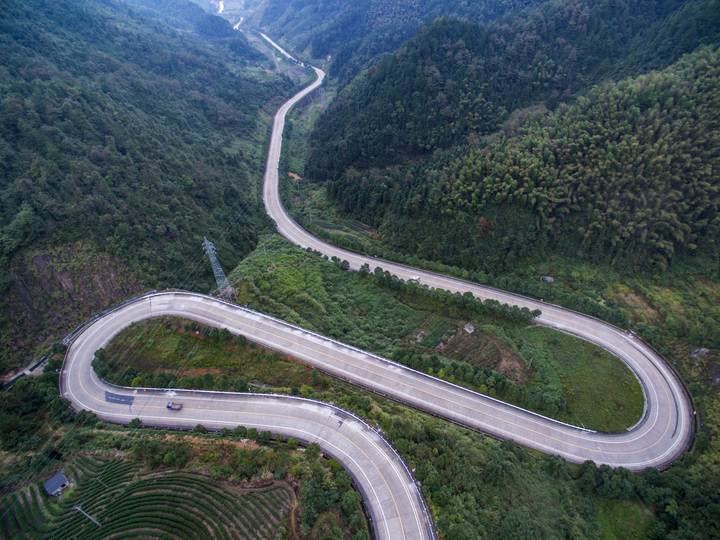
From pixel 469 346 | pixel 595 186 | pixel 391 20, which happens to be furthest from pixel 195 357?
pixel 391 20

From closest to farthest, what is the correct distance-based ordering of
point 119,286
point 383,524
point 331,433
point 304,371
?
point 383,524 < point 331,433 < point 304,371 < point 119,286

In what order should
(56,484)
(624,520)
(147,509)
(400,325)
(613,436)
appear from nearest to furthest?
(147,509), (56,484), (624,520), (613,436), (400,325)

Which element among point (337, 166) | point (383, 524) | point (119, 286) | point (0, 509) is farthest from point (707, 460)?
point (337, 166)

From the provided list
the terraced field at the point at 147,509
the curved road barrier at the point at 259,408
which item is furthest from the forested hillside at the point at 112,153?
the terraced field at the point at 147,509

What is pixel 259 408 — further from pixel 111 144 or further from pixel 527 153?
pixel 527 153

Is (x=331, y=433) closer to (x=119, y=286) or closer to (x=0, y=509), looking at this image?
(x=0, y=509)

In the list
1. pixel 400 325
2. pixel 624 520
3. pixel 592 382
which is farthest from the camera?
pixel 400 325
